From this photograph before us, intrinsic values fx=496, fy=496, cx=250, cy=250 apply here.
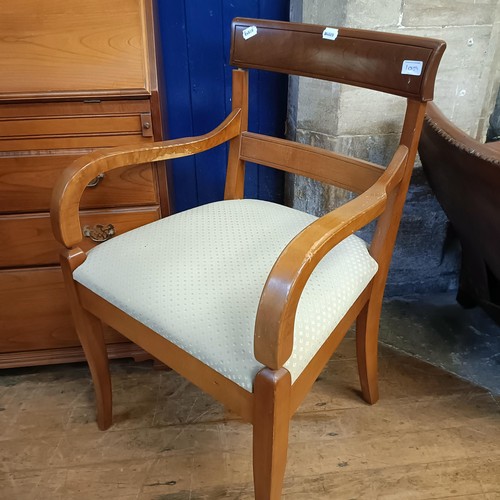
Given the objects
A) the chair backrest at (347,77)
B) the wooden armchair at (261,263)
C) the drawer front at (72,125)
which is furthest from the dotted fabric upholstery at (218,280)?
the drawer front at (72,125)

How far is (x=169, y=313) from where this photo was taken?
91cm

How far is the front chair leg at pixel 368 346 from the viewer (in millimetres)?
1227

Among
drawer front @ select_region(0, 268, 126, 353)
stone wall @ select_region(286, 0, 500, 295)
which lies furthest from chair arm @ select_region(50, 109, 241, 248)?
stone wall @ select_region(286, 0, 500, 295)

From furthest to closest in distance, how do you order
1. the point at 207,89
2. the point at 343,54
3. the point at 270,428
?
1. the point at 207,89
2. the point at 343,54
3. the point at 270,428

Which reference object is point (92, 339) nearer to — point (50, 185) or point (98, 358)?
point (98, 358)

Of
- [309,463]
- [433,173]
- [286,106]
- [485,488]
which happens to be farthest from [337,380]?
[286,106]

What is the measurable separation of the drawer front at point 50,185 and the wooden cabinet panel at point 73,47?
0.16 meters

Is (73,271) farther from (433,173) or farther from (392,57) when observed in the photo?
(433,173)

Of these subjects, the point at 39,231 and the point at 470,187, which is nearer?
the point at 470,187

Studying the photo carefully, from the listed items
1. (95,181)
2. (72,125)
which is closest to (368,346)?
(95,181)

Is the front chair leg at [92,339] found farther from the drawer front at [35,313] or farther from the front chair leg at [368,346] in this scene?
the front chair leg at [368,346]

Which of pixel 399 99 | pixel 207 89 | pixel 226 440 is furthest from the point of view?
pixel 207 89

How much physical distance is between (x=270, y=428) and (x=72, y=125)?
2.64ft

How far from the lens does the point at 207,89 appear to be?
1648mm
